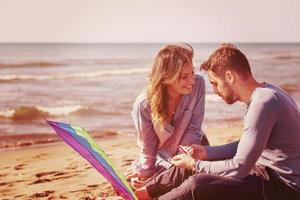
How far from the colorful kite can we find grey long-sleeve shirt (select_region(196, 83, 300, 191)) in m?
0.34

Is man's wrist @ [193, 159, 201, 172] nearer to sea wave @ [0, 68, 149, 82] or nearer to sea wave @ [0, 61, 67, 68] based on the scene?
sea wave @ [0, 68, 149, 82]

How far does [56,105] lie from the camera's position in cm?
750

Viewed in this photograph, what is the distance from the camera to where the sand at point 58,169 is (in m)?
3.22

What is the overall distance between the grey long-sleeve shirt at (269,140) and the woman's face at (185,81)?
45 centimetres

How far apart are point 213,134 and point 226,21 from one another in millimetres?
1380

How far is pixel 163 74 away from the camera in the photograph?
2338 millimetres

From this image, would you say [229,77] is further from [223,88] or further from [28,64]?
Answer: [28,64]

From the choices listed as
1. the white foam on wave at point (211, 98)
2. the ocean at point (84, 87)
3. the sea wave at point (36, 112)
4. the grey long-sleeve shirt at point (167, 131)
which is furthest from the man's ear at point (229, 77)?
the white foam on wave at point (211, 98)

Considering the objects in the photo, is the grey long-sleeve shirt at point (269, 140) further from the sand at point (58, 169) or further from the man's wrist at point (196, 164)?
the sand at point (58, 169)

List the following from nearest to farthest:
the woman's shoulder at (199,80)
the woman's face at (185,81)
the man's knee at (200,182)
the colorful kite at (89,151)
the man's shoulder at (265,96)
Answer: the man's shoulder at (265,96) → the man's knee at (200,182) → the colorful kite at (89,151) → the woman's face at (185,81) → the woman's shoulder at (199,80)

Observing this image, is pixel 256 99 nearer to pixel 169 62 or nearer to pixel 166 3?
pixel 169 62

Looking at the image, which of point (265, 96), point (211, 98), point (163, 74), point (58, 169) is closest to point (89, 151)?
point (163, 74)

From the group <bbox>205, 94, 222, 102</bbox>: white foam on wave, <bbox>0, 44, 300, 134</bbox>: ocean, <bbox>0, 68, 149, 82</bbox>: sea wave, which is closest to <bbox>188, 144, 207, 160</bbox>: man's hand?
<bbox>0, 44, 300, 134</bbox>: ocean

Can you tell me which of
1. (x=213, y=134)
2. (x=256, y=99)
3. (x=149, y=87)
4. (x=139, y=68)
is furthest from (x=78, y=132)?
(x=139, y=68)
